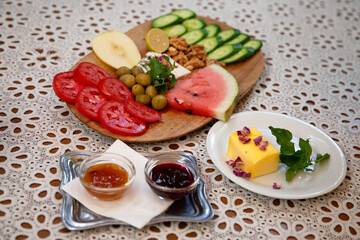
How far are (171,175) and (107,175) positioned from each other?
0.99 ft

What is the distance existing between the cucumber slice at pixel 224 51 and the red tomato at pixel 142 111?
831 millimetres

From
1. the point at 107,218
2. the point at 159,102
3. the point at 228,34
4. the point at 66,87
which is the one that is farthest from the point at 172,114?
the point at 228,34

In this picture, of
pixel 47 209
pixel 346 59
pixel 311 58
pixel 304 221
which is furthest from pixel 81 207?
pixel 346 59

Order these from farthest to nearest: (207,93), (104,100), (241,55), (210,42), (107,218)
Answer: (210,42) → (241,55) → (207,93) → (104,100) → (107,218)

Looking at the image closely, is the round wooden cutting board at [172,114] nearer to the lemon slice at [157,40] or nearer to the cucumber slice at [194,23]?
the lemon slice at [157,40]

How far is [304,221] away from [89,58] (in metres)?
1.80

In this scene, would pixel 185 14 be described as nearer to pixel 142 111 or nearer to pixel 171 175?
pixel 142 111

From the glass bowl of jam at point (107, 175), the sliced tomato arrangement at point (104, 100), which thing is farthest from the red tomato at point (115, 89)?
the glass bowl of jam at point (107, 175)

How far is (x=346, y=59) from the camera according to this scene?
3.29 metres

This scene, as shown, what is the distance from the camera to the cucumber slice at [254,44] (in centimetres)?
309

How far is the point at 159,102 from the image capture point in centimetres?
240

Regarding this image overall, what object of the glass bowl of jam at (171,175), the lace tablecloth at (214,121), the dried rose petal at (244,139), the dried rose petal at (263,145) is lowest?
the lace tablecloth at (214,121)

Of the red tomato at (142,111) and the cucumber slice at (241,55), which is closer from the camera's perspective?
the red tomato at (142,111)

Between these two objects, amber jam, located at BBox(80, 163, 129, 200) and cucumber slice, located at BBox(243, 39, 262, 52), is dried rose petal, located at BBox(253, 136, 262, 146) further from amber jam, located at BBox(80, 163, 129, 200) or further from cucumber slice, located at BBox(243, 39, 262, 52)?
cucumber slice, located at BBox(243, 39, 262, 52)
